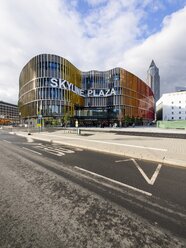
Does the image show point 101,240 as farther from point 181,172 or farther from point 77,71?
point 77,71

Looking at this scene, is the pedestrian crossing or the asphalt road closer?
the asphalt road

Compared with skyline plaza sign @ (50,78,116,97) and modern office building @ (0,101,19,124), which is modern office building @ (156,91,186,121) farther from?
modern office building @ (0,101,19,124)

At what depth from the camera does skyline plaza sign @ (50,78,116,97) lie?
60.6 meters

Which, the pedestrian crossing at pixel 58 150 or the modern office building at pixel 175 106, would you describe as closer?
the pedestrian crossing at pixel 58 150

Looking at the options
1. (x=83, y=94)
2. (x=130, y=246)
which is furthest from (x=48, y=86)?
(x=130, y=246)

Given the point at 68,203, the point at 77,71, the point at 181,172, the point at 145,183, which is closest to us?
the point at 68,203

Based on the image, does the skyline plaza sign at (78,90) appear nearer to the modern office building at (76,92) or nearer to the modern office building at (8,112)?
the modern office building at (76,92)

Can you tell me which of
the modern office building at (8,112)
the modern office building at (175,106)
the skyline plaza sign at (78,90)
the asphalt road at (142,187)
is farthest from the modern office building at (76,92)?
the modern office building at (8,112)

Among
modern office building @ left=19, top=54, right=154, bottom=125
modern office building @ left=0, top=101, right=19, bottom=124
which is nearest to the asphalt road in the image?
modern office building @ left=19, top=54, right=154, bottom=125

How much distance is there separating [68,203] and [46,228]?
0.93 m

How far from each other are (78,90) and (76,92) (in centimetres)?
260

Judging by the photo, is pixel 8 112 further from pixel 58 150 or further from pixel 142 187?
pixel 142 187

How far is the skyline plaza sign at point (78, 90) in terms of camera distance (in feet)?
199

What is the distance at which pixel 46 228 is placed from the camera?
8.82 ft
